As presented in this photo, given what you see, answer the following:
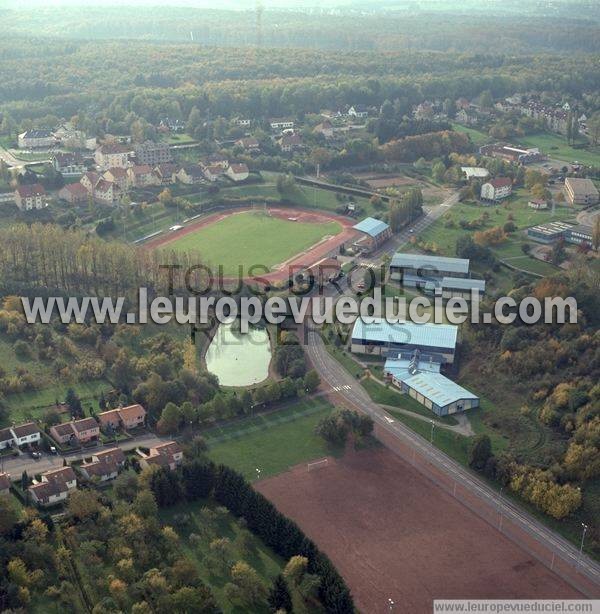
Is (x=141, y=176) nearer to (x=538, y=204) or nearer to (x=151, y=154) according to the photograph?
(x=151, y=154)

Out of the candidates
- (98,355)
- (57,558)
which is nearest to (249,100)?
(98,355)

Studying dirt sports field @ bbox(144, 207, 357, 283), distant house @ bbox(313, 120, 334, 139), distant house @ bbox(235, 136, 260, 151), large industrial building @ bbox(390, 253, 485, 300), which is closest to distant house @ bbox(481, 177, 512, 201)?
dirt sports field @ bbox(144, 207, 357, 283)

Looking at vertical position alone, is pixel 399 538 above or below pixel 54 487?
below

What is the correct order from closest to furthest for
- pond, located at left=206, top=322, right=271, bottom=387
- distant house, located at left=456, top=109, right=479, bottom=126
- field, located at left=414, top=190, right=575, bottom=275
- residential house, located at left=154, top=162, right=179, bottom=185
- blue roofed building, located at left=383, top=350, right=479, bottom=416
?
blue roofed building, located at left=383, top=350, right=479, bottom=416
pond, located at left=206, top=322, right=271, bottom=387
field, located at left=414, top=190, right=575, bottom=275
residential house, located at left=154, top=162, right=179, bottom=185
distant house, located at left=456, top=109, right=479, bottom=126

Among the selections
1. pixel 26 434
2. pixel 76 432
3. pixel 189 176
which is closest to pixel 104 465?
pixel 76 432

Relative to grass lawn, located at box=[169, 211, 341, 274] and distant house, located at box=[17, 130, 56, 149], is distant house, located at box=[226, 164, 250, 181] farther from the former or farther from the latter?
distant house, located at box=[17, 130, 56, 149]
